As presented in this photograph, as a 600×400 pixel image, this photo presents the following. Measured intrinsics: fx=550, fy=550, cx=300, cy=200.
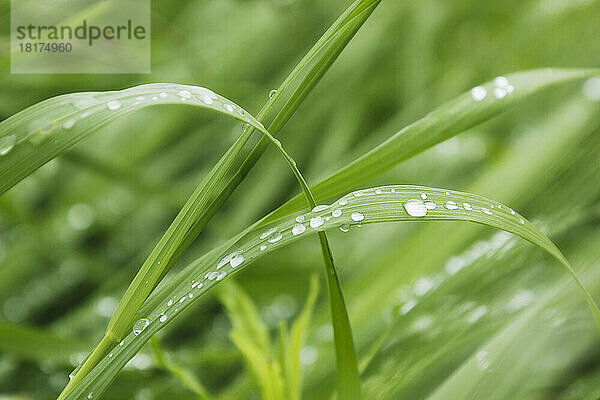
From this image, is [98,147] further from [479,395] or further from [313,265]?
[479,395]

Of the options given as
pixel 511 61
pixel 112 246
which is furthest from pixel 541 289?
pixel 112 246

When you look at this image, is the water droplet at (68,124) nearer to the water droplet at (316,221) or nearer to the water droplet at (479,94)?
the water droplet at (316,221)

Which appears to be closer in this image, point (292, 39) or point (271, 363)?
point (271, 363)

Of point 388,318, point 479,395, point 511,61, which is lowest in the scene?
point 479,395

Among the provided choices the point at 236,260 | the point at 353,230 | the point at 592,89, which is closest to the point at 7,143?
the point at 236,260

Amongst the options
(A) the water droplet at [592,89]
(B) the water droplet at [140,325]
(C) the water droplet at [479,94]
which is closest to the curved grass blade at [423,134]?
(C) the water droplet at [479,94]

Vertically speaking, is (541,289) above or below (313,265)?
below

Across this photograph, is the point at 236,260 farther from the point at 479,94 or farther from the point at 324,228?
the point at 479,94
